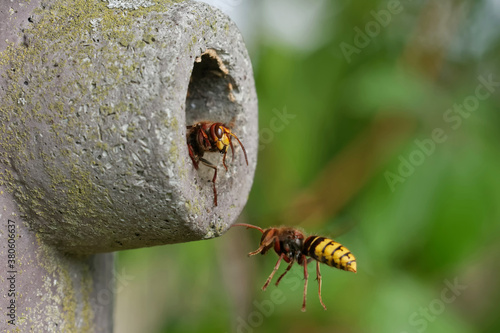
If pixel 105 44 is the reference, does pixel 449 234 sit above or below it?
below

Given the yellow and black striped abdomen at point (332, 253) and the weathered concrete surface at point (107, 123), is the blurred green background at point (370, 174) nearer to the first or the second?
the yellow and black striped abdomen at point (332, 253)

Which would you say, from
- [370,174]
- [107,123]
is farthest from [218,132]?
[370,174]

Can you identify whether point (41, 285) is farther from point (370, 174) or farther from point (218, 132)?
point (370, 174)

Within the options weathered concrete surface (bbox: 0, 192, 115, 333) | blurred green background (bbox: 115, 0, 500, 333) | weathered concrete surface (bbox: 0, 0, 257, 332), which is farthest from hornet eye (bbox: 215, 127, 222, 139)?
blurred green background (bbox: 115, 0, 500, 333)

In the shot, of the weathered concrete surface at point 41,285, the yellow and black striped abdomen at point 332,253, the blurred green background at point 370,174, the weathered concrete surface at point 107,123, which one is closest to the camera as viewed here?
the weathered concrete surface at point 107,123

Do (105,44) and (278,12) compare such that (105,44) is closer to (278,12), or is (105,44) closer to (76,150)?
(76,150)

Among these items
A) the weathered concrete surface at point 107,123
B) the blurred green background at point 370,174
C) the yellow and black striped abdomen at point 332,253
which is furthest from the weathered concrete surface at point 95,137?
the blurred green background at point 370,174

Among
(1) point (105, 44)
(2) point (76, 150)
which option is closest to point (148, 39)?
(1) point (105, 44)
